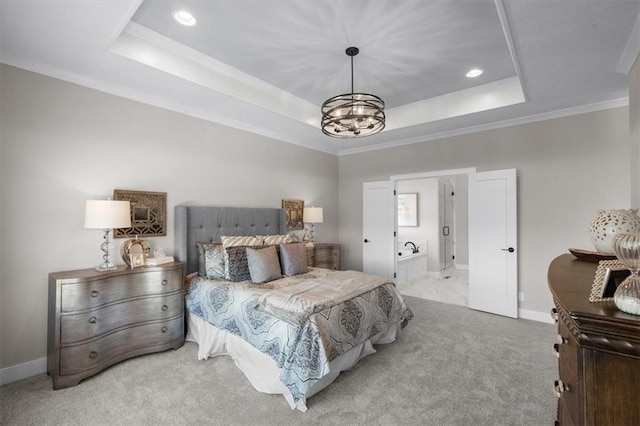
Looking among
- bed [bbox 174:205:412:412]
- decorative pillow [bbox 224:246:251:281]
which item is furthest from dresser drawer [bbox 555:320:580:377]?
decorative pillow [bbox 224:246:251:281]

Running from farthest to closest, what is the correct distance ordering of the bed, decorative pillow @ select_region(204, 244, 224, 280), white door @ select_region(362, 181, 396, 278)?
white door @ select_region(362, 181, 396, 278) → decorative pillow @ select_region(204, 244, 224, 280) → the bed

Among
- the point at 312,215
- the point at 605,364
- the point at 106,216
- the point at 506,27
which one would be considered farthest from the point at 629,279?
the point at 312,215

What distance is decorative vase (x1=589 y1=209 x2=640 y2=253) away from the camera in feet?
4.47

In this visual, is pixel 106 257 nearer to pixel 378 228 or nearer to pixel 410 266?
pixel 378 228

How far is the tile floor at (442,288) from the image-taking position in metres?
4.91

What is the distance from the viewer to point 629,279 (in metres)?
0.79

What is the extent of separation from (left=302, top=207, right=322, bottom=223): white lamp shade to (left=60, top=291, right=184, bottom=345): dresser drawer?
2.38 m

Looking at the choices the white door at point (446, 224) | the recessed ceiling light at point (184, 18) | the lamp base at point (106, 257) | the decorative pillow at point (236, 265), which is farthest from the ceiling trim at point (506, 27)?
the white door at point (446, 224)

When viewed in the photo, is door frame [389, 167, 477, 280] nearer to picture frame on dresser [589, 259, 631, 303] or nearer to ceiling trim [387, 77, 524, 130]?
ceiling trim [387, 77, 524, 130]

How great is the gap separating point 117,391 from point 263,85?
347 centimetres

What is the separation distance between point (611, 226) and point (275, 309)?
2.16m

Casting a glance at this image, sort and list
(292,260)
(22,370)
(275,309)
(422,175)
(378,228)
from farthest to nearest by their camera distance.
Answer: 1. (378,228)
2. (422,175)
3. (292,260)
4. (22,370)
5. (275,309)

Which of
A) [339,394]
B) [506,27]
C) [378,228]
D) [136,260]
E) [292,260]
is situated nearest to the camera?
[506,27]

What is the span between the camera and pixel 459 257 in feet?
25.7
